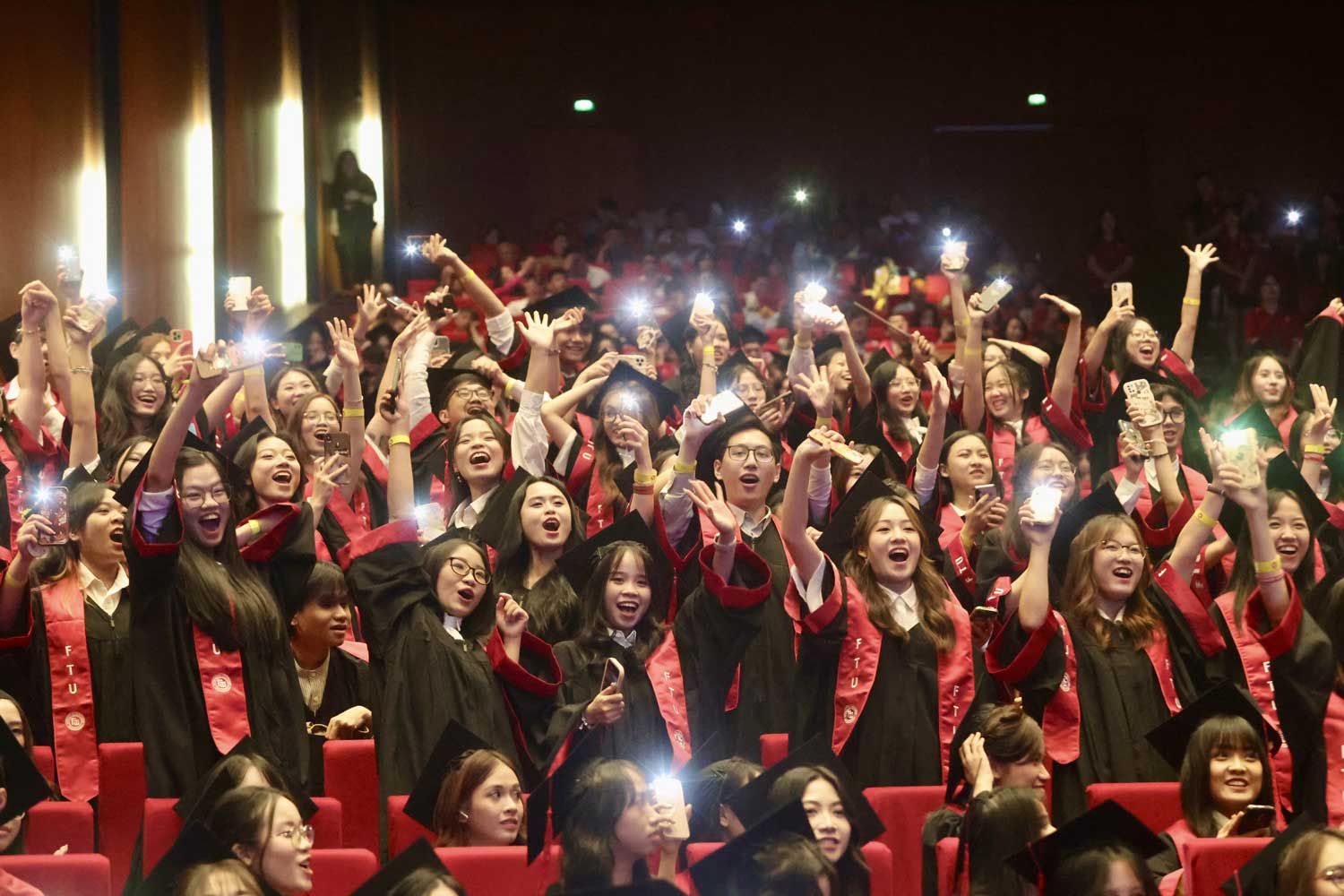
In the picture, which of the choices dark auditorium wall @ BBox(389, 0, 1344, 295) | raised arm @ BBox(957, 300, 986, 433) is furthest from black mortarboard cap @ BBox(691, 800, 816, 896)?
dark auditorium wall @ BBox(389, 0, 1344, 295)

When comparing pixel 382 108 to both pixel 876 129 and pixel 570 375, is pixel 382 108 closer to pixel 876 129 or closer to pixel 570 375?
pixel 876 129

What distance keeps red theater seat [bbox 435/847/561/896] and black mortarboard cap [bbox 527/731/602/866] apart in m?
0.04

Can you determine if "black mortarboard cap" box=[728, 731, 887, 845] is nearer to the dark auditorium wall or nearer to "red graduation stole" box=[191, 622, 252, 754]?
"red graduation stole" box=[191, 622, 252, 754]

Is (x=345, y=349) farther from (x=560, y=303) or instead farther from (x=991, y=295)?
(x=991, y=295)

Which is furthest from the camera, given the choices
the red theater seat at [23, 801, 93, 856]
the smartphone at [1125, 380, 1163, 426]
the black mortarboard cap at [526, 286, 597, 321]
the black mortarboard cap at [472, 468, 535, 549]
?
the black mortarboard cap at [526, 286, 597, 321]

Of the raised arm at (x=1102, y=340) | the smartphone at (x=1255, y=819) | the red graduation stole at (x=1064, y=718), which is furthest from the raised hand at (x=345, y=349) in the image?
the smartphone at (x=1255, y=819)

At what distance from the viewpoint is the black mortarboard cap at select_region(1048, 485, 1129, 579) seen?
4871mm

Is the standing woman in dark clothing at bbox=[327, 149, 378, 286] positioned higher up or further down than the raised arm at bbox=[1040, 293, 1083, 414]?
higher up

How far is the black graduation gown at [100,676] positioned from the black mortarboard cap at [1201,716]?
2418 millimetres

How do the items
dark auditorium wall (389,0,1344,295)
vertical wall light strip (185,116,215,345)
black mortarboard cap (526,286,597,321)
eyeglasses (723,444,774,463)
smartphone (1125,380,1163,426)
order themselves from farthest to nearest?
dark auditorium wall (389,0,1344,295) → vertical wall light strip (185,116,215,345) → black mortarboard cap (526,286,597,321) → smartphone (1125,380,1163,426) → eyeglasses (723,444,774,463)

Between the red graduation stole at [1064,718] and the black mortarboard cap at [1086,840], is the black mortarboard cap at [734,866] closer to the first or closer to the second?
the black mortarboard cap at [1086,840]

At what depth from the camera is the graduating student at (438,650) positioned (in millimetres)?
4512

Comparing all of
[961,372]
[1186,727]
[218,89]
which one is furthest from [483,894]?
[218,89]

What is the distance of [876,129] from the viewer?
1597 cm
